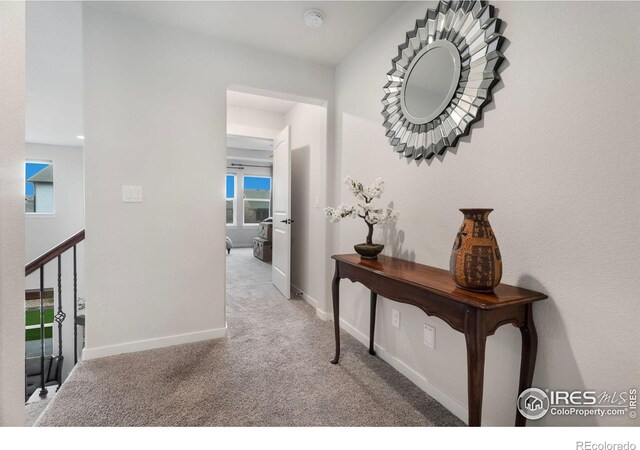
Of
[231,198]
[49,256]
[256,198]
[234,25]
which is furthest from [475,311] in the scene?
[256,198]

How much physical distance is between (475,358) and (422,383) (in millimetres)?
826

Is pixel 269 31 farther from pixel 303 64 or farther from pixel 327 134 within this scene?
pixel 327 134

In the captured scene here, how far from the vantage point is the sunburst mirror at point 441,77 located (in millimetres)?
1323

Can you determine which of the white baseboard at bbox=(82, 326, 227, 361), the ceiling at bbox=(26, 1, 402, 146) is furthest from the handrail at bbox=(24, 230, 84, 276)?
the ceiling at bbox=(26, 1, 402, 146)

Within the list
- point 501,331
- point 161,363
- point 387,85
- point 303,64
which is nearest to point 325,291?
point 161,363

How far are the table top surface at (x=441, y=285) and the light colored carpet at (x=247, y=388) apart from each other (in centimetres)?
74

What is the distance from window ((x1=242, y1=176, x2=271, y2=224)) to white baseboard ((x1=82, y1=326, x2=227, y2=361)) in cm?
577

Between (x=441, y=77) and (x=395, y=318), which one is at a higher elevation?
(x=441, y=77)

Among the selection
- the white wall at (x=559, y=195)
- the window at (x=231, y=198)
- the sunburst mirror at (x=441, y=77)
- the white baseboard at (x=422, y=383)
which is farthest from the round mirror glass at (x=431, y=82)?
the window at (x=231, y=198)

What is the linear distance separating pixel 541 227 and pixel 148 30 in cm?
279

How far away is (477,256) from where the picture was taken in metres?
1.07

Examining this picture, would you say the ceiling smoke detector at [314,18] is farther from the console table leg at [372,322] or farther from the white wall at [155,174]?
the console table leg at [372,322]

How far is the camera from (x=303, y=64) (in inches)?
101

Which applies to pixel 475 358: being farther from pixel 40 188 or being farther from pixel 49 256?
pixel 40 188
